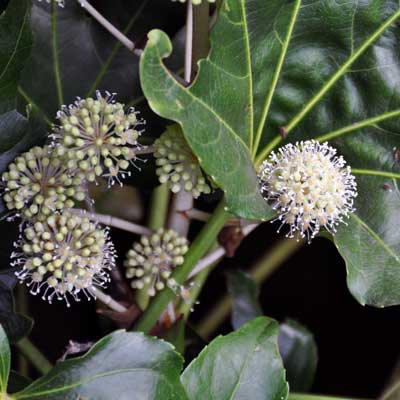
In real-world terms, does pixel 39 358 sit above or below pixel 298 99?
below

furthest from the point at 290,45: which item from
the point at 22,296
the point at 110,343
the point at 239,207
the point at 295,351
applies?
the point at 22,296

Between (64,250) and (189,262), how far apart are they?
16cm

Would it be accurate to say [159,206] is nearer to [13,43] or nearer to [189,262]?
[189,262]

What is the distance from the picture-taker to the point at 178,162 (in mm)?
773

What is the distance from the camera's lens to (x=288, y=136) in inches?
34.5

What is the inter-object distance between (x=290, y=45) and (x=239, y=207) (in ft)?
0.77

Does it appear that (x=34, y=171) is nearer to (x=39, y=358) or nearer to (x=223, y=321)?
(x=39, y=358)

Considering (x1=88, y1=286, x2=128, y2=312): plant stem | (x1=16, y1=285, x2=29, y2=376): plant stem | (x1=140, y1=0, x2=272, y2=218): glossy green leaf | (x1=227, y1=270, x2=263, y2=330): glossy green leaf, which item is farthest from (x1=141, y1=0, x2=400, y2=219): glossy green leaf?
(x1=16, y1=285, x2=29, y2=376): plant stem

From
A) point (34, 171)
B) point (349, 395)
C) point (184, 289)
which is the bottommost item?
point (349, 395)

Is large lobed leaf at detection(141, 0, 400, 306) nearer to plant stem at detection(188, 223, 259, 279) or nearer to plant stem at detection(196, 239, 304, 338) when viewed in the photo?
plant stem at detection(188, 223, 259, 279)

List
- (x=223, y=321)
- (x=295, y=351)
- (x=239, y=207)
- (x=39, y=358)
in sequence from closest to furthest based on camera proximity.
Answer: (x=239, y=207)
(x=39, y=358)
(x=295, y=351)
(x=223, y=321)

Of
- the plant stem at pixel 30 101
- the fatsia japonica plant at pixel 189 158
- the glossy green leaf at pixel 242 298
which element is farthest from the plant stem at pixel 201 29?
the glossy green leaf at pixel 242 298

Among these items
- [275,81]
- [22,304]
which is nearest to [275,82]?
[275,81]

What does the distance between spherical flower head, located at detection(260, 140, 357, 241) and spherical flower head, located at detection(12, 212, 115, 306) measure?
199mm
